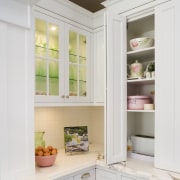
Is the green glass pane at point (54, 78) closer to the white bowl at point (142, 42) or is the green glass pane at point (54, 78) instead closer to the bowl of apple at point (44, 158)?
the bowl of apple at point (44, 158)

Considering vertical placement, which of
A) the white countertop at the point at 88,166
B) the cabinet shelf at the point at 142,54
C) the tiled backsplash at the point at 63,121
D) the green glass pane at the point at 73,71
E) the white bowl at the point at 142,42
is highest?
the white bowl at the point at 142,42

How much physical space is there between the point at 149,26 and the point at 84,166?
1537mm

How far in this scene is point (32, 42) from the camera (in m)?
1.42

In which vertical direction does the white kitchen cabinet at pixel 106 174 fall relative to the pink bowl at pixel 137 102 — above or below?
below

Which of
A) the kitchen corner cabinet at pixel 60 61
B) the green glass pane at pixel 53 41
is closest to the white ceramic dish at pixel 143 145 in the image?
the kitchen corner cabinet at pixel 60 61

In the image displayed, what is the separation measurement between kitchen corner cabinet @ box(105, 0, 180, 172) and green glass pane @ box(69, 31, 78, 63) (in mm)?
469

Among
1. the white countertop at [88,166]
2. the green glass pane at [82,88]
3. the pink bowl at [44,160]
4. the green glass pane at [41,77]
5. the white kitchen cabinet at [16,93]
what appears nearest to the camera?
the white kitchen cabinet at [16,93]

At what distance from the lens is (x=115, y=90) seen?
1735 millimetres

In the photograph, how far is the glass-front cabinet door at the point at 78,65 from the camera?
202 cm

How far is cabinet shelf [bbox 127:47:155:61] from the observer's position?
1.81 meters

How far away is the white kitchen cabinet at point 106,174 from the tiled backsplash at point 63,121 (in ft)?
2.22

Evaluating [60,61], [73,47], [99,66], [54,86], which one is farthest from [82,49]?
[54,86]

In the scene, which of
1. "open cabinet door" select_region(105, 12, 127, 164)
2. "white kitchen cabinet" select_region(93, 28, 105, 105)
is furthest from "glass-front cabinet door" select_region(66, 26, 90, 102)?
"open cabinet door" select_region(105, 12, 127, 164)
